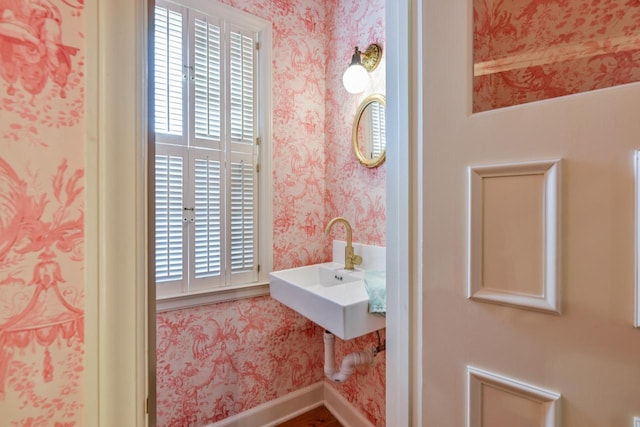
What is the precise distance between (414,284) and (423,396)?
238mm

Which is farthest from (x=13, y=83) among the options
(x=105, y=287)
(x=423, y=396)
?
(x=423, y=396)

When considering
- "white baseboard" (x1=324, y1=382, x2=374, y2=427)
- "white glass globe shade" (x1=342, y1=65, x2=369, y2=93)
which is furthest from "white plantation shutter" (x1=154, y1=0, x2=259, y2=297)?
"white baseboard" (x1=324, y1=382, x2=374, y2=427)

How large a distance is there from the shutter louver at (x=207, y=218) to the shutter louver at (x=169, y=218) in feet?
0.25

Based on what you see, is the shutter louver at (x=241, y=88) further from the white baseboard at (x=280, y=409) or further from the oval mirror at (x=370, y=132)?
the white baseboard at (x=280, y=409)

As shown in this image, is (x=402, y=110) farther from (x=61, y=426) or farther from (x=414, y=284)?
(x=61, y=426)

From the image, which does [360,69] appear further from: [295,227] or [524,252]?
A: [524,252]

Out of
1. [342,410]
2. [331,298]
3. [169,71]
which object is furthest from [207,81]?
[342,410]

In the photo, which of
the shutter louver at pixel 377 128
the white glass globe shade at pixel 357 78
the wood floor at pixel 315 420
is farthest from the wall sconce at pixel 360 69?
the wood floor at pixel 315 420

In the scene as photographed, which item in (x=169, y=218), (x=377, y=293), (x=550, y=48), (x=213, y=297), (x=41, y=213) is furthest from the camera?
(x=213, y=297)

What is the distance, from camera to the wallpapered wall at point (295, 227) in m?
1.43

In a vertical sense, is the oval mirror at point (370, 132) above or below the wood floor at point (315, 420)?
above

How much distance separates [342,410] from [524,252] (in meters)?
1.67

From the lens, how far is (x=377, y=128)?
1.49 metres

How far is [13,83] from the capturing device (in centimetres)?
38
